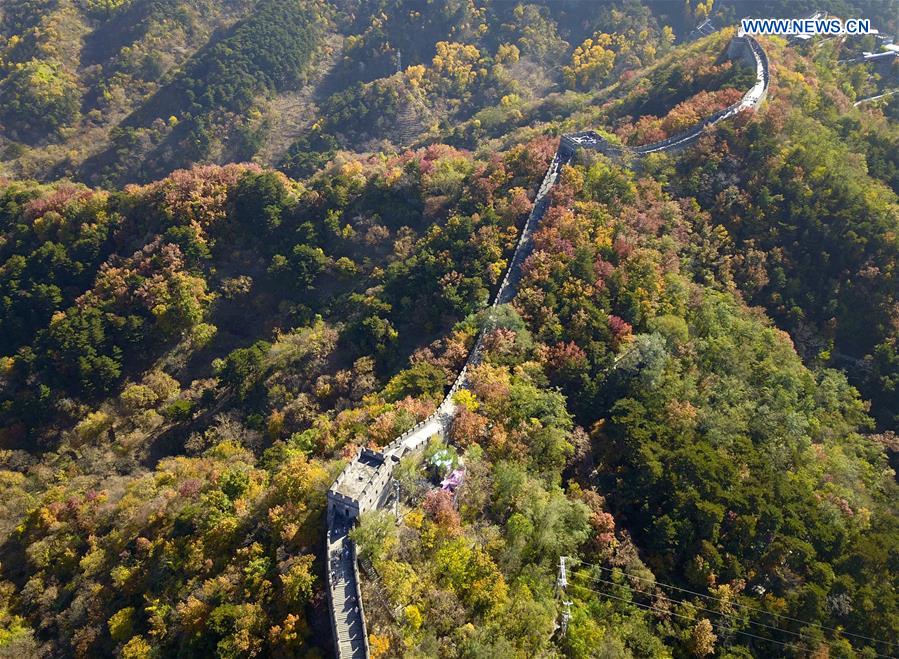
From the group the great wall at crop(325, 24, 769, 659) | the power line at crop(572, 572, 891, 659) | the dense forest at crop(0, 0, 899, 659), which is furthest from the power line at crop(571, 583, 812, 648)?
the great wall at crop(325, 24, 769, 659)

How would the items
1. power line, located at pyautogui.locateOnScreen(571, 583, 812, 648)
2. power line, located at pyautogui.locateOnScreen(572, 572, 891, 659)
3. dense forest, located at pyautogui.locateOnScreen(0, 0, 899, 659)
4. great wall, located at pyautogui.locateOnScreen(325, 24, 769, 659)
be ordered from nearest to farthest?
great wall, located at pyautogui.locateOnScreen(325, 24, 769, 659) < dense forest, located at pyautogui.locateOnScreen(0, 0, 899, 659) < power line, located at pyautogui.locateOnScreen(572, 572, 891, 659) < power line, located at pyautogui.locateOnScreen(571, 583, 812, 648)

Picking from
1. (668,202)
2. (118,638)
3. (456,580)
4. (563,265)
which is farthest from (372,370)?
(668,202)

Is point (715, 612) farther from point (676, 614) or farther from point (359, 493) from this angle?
point (359, 493)

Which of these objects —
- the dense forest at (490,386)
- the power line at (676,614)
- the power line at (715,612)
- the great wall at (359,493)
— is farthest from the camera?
the power line at (676,614)

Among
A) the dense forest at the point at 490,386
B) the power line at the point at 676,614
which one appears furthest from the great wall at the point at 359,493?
the power line at the point at 676,614

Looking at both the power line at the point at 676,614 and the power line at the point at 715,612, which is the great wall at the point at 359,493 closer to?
the power line at the point at 715,612

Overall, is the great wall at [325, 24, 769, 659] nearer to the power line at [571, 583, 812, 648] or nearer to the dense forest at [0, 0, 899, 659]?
the dense forest at [0, 0, 899, 659]

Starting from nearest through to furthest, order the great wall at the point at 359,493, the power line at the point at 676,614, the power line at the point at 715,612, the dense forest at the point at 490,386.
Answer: the great wall at the point at 359,493, the dense forest at the point at 490,386, the power line at the point at 715,612, the power line at the point at 676,614

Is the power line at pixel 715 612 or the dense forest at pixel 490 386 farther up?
the dense forest at pixel 490 386
